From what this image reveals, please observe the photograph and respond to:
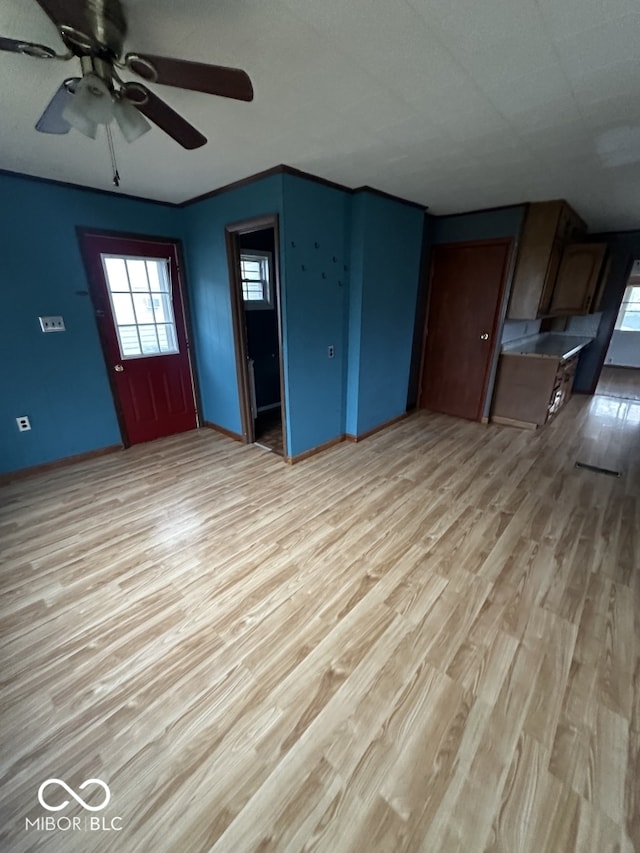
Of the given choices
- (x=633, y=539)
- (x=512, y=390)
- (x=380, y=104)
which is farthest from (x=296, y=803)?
(x=512, y=390)

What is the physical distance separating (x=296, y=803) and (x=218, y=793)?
0.84 ft

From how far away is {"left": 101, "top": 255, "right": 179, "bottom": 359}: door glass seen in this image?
329 cm

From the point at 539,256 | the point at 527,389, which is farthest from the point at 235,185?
the point at 527,389

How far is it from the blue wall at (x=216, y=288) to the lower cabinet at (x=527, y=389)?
3.14m

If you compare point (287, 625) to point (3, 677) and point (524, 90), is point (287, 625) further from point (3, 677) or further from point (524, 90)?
point (524, 90)

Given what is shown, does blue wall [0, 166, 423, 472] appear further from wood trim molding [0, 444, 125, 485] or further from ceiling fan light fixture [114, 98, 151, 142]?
ceiling fan light fixture [114, 98, 151, 142]

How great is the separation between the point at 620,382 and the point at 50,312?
855 cm

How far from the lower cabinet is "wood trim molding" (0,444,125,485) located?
443cm

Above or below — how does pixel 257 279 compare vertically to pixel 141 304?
above

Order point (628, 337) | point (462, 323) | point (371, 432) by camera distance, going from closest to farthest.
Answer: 1. point (371, 432)
2. point (462, 323)
3. point (628, 337)

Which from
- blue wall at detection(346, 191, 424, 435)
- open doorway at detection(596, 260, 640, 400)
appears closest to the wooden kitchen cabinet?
blue wall at detection(346, 191, 424, 435)

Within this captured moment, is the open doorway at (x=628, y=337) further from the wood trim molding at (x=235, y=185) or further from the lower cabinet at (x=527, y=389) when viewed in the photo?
the wood trim molding at (x=235, y=185)

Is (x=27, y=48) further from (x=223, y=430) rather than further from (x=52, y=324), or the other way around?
(x=223, y=430)

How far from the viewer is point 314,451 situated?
3457mm
